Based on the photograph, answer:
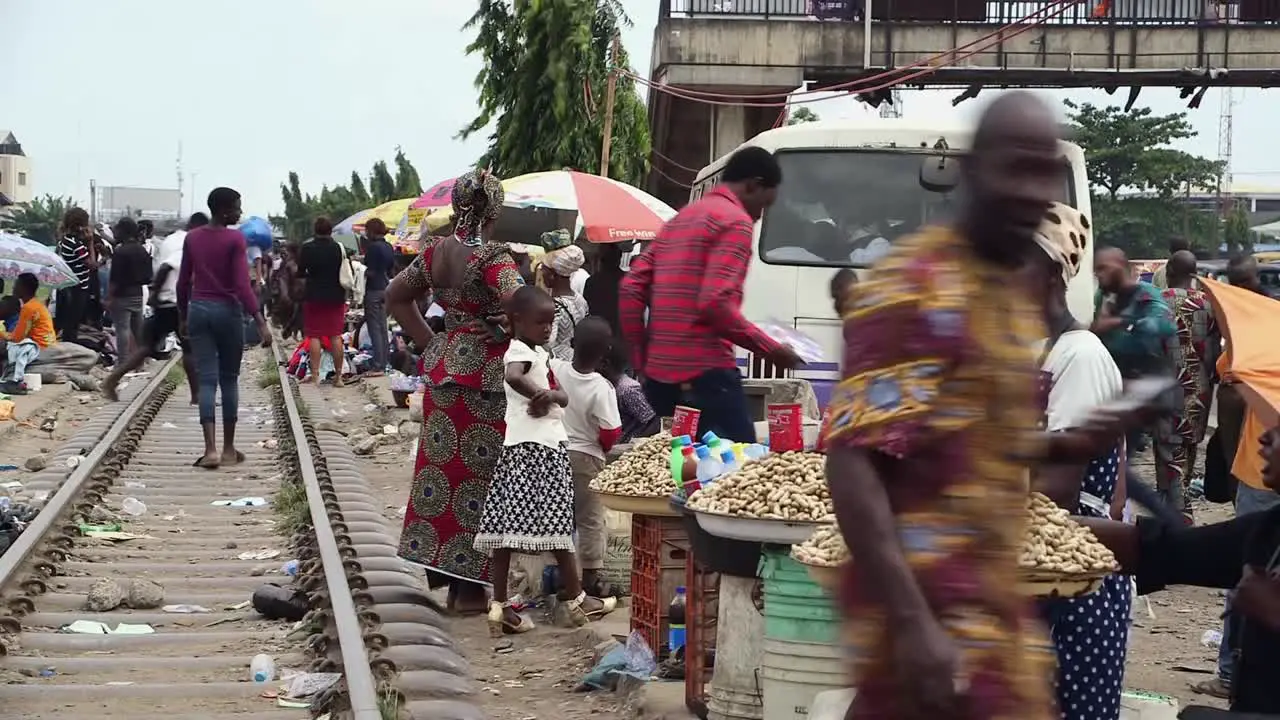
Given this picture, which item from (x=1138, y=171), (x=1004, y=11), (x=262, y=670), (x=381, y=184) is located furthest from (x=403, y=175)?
(x=262, y=670)

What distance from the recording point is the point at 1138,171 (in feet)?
197

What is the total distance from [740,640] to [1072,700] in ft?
4.59

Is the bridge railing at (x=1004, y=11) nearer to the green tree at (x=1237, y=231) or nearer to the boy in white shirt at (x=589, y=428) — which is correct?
the boy in white shirt at (x=589, y=428)

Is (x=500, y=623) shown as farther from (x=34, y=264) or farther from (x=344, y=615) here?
(x=34, y=264)

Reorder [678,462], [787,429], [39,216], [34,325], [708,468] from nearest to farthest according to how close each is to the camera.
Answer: [787,429] < [708,468] < [678,462] < [34,325] < [39,216]

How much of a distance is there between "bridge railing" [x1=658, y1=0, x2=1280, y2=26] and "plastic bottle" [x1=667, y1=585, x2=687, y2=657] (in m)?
18.0

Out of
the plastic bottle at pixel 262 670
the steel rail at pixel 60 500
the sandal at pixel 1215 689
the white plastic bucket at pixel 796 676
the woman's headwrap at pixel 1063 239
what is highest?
the woman's headwrap at pixel 1063 239

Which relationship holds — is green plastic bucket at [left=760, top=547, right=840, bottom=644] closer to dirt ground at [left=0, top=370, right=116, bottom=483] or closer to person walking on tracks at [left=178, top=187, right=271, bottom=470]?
person walking on tracks at [left=178, top=187, right=271, bottom=470]

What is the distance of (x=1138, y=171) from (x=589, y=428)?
54827 millimetres

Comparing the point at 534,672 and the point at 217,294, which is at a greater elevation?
the point at 217,294

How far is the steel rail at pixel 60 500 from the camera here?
873cm

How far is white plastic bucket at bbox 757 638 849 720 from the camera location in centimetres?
531

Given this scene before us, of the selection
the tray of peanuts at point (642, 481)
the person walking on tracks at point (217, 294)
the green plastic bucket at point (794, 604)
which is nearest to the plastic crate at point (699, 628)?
the tray of peanuts at point (642, 481)

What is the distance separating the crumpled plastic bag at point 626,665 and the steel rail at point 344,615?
966mm
